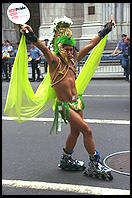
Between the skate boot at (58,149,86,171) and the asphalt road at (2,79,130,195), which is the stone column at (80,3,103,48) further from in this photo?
the skate boot at (58,149,86,171)

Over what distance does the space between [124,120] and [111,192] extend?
122 inches

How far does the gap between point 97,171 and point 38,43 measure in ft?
5.83

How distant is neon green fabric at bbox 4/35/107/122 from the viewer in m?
Answer: 4.18

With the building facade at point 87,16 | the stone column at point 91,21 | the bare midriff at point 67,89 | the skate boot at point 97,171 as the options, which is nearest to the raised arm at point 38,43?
the bare midriff at point 67,89

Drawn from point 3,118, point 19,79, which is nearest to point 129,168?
point 19,79

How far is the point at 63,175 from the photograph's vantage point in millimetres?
4270

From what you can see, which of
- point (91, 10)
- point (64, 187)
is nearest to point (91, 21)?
point (91, 10)

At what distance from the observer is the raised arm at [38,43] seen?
371 centimetres

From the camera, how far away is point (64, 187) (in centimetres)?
387

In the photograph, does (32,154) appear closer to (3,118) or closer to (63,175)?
(63,175)

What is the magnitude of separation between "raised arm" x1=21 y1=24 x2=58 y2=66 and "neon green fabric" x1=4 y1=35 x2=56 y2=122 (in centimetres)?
33

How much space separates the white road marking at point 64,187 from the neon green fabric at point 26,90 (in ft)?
2.78

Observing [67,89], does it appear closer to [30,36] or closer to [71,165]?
[30,36]

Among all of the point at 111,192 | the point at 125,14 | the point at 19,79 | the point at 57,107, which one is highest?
the point at 125,14
